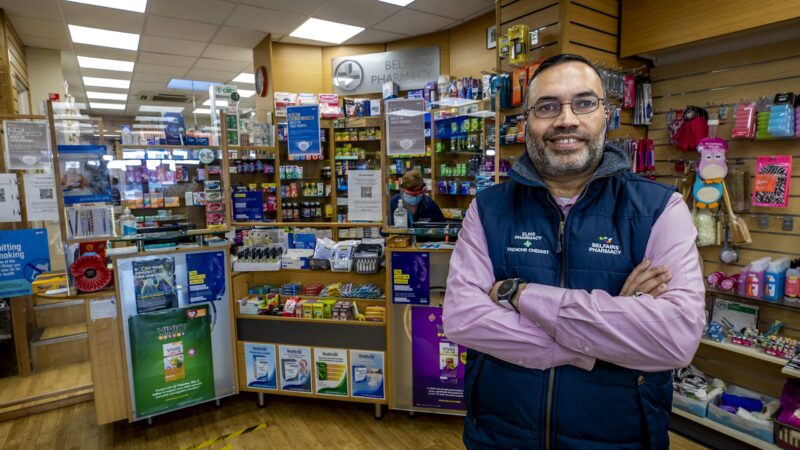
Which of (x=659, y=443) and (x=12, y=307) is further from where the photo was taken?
(x=12, y=307)

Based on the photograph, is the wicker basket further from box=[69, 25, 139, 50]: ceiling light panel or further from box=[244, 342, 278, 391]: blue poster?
box=[69, 25, 139, 50]: ceiling light panel

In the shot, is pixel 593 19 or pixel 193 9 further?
pixel 193 9

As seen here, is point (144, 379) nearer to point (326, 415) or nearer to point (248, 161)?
point (326, 415)

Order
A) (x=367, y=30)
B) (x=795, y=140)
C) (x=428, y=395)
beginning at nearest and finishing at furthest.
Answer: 1. (x=795, y=140)
2. (x=428, y=395)
3. (x=367, y=30)

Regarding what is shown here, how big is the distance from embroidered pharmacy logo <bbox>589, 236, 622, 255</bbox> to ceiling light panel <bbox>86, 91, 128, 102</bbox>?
1252 centimetres

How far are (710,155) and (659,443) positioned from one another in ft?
8.91

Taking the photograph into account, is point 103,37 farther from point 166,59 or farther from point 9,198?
point 9,198

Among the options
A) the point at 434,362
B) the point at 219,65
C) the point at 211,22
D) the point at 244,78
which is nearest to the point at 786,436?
the point at 434,362

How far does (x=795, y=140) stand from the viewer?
2.96m

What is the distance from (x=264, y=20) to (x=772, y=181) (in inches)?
225

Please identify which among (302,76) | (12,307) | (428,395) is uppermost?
(302,76)

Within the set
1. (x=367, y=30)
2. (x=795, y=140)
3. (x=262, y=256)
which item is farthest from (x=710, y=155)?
(x=367, y=30)

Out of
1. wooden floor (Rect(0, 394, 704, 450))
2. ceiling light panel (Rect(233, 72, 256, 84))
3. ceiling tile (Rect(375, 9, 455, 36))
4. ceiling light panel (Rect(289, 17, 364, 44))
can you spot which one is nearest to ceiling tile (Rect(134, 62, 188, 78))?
ceiling light panel (Rect(233, 72, 256, 84))

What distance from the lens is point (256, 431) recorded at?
3189mm
